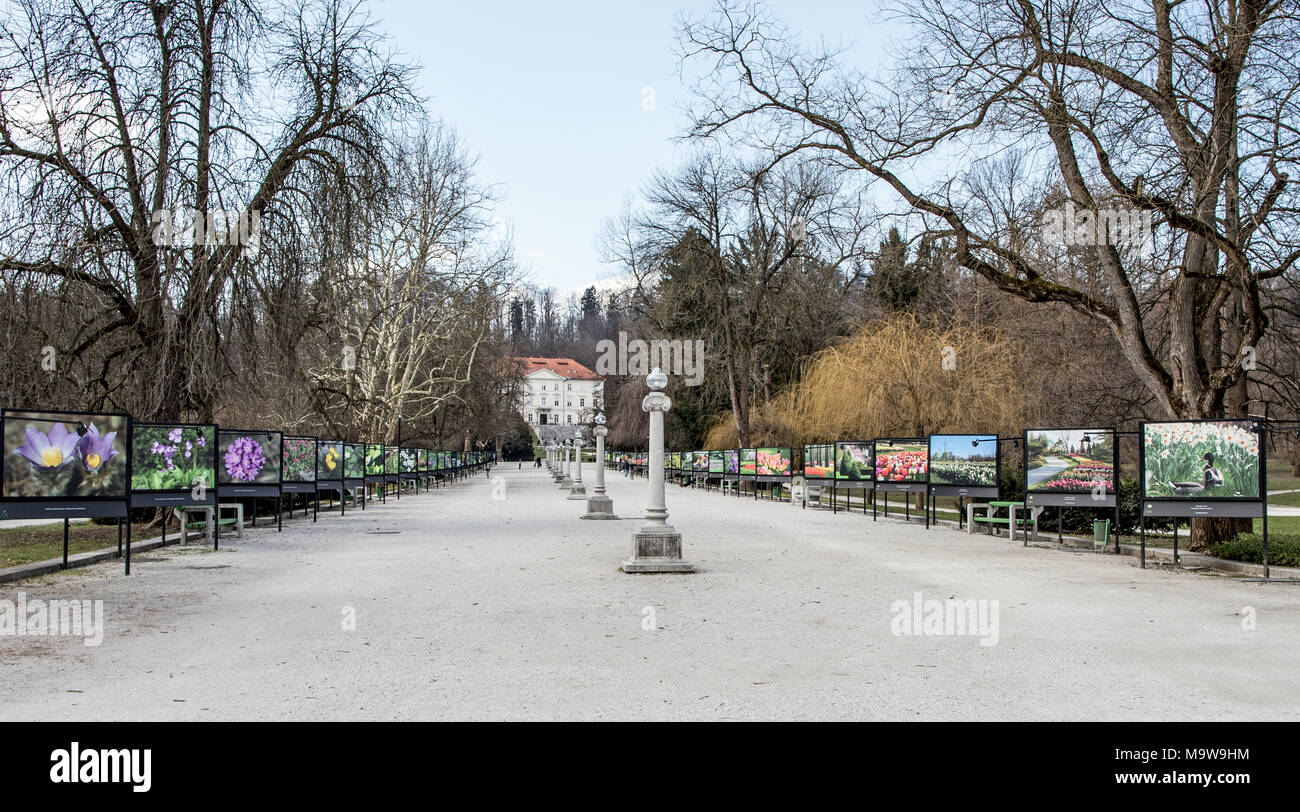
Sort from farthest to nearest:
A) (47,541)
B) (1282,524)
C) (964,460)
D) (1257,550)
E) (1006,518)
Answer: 1. (1282,524)
2. (1006,518)
3. (964,460)
4. (47,541)
5. (1257,550)

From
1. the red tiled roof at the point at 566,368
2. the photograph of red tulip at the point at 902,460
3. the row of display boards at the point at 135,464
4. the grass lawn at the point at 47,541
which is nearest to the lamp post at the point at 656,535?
the row of display boards at the point at 135,464

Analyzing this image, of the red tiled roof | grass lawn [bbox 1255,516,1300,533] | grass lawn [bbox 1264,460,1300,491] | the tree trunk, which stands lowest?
grass lawn [bbox 1264,460,1300,491]

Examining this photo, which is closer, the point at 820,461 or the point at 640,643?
the point at 640,643

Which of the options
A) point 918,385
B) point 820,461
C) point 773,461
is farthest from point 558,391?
point 918,385

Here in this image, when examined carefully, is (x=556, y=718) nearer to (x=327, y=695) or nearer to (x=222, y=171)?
(x=327, y=695)

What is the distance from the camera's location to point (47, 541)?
18.0 meters

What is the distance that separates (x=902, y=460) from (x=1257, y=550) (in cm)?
1181

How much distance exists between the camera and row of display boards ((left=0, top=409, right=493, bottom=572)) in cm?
1302

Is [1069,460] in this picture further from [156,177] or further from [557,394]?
[557,394]

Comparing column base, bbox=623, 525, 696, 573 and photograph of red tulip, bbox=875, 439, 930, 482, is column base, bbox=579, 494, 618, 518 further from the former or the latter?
column base, bbox=623, 525, 696, 573

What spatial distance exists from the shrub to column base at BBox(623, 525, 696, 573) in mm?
8427

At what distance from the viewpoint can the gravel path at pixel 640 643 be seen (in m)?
6.76
